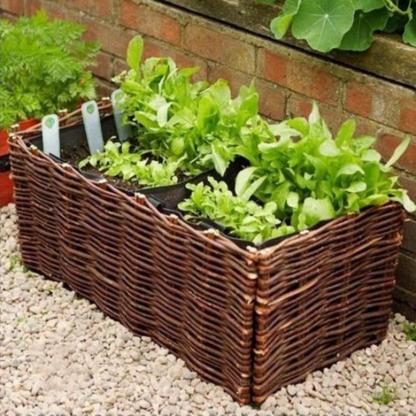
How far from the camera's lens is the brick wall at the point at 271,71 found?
121 inches

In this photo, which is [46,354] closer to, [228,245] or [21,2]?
[228,245]

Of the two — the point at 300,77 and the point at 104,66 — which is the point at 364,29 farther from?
the point at 104,66

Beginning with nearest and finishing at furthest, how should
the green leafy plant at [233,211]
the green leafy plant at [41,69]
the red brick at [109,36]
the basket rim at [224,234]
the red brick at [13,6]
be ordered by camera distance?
1. the basket rim at [224,234]
2. the green leafy plant at [233,211]
3. the green leafy plant at [41,69]
4. the red brick at [109,36]
5. the red brick at [13,6]

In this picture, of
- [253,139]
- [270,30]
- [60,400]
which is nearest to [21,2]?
[270,30]

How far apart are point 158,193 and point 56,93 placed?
2.98ft

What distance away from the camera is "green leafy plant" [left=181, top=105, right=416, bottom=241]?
9.10ft

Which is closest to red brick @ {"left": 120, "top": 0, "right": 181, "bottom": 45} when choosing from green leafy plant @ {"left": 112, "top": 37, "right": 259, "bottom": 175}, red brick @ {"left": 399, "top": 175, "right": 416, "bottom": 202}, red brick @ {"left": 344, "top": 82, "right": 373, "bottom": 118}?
green leafy plant @ {"left": 112, "top": 37, "right": 259, "bottom": 175}

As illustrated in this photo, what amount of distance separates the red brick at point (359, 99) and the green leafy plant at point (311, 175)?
0.59 ft

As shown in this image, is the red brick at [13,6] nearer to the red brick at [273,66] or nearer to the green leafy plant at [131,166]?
the green leafy plant at [131,166]

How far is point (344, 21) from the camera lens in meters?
2.96

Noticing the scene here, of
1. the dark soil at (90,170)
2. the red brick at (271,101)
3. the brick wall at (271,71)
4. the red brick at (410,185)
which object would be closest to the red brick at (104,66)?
the brick wall at (271,71)

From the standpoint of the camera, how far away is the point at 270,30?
328cm

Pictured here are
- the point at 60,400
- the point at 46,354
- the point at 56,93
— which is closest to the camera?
the point at 60,400

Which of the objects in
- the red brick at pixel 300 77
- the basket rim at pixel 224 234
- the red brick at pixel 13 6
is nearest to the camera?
the basket rim at pixel 224 234
